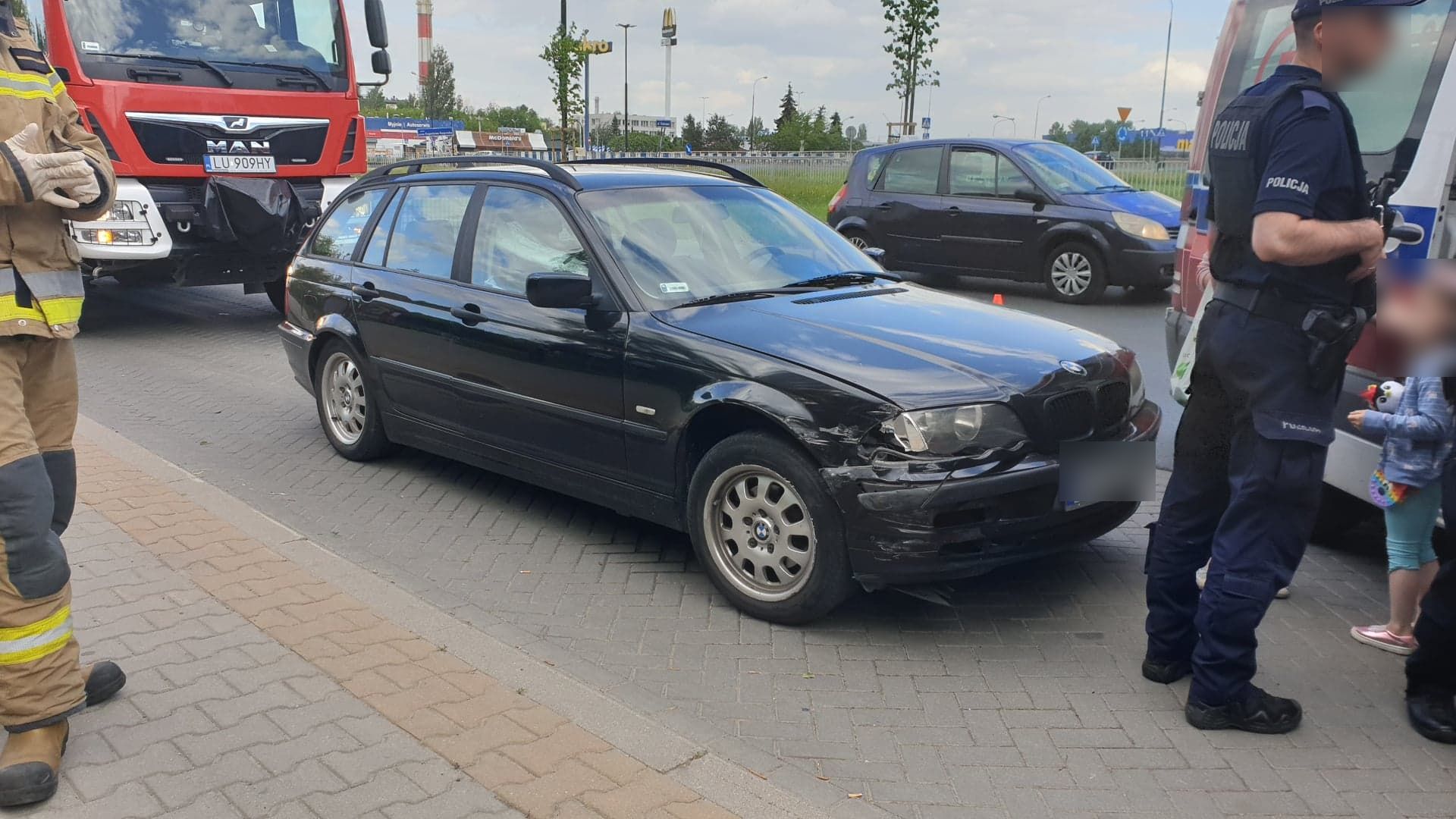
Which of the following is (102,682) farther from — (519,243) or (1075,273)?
(1075,273)

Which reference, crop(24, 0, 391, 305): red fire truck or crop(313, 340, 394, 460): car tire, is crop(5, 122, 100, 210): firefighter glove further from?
crop(24, 0, 391, 305): red fire truck

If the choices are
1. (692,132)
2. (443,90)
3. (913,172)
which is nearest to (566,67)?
(913,172)

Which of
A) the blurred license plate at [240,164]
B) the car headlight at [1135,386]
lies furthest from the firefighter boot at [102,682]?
the blurred license plate at [240,164]

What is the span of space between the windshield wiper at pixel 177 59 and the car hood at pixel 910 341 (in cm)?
744

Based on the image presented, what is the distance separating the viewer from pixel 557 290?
179 inches

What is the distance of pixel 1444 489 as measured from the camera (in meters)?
3.37

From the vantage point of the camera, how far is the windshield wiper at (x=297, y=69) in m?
10.2

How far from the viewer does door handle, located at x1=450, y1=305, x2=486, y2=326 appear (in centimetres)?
521

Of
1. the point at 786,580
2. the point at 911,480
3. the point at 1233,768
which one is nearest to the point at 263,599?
the point at 786,580

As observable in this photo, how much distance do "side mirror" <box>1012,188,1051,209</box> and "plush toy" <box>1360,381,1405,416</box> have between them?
8.60 metres

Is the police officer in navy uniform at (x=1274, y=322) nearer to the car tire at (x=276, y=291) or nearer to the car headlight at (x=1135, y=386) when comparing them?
the car headlight at (x=1135, y=386)

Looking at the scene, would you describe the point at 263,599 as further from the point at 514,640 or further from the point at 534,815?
the point at 534,815

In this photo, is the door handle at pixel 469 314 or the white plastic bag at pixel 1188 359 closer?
the white plastic bag at pixel 1188 359

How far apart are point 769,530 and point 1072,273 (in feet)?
29.6
